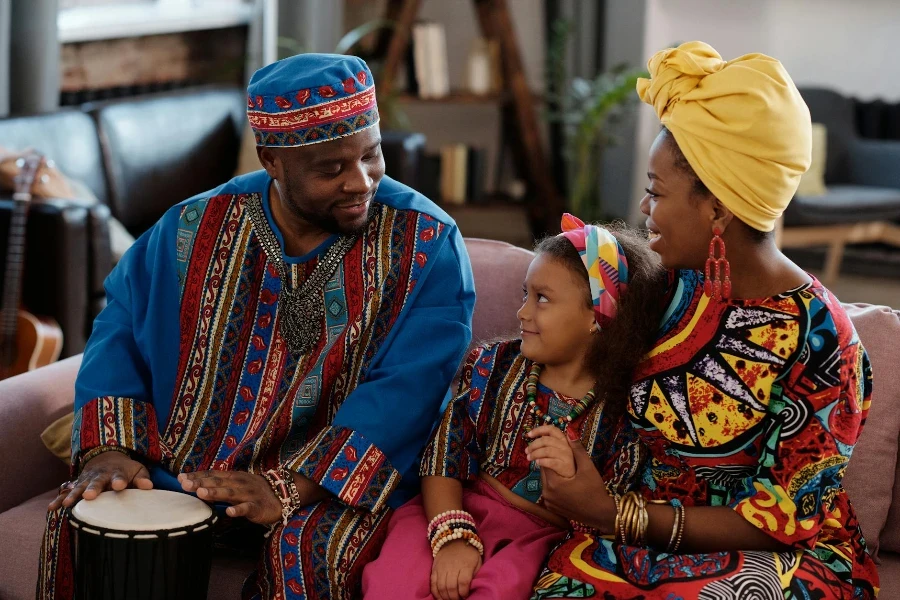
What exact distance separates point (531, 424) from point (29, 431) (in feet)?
3.37

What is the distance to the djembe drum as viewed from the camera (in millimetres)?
1659

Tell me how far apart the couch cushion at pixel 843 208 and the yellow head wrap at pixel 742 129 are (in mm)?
4542

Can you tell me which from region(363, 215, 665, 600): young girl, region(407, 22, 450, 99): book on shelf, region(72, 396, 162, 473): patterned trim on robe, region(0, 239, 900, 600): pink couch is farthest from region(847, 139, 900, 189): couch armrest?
region(72, 396, 162, 473): patterned trim on robe

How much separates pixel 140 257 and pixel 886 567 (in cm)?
150

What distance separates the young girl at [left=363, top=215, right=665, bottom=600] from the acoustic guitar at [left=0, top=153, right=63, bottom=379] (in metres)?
1.84

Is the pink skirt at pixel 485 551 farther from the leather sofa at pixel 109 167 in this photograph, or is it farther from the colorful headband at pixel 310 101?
the leather sofa at pixel 109 167

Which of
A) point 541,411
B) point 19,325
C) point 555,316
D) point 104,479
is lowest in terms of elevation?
point 19,325

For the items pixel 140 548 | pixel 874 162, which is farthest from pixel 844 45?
pixel 140 548

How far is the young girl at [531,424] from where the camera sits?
1748mm

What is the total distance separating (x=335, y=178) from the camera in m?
1.93

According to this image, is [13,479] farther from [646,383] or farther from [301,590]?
[646,383]

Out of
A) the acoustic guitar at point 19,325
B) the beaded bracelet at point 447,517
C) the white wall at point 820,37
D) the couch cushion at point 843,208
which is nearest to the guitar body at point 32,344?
the acoustic guitar at point 19,325

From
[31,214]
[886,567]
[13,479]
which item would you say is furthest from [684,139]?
[31,214]

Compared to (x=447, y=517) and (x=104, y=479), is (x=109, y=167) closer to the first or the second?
(x=104, y=479)
